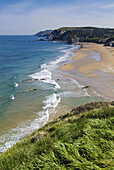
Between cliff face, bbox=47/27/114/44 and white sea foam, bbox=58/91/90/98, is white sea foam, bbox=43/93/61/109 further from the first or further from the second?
cliff face, bbox=47/27/114/44

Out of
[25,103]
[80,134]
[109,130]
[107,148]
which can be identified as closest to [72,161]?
[107,148]

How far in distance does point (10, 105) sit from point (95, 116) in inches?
474

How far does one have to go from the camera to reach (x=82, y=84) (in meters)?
23.0

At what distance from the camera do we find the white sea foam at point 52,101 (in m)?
16.1

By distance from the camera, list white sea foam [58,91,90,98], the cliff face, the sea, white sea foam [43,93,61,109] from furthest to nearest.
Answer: the cliff face < white sea foam [58,91,90,98] < white sea foam [43,93,61,109] < the sea

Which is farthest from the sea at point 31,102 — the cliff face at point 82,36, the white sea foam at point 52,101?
the cliff face at point 82,36

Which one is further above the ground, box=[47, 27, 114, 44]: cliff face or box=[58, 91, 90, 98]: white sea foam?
box=[47, 27, 114, 44]: cliff face

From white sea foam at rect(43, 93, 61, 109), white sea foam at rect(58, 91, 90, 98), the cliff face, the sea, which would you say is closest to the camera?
the sea

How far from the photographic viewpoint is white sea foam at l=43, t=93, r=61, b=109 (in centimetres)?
1609

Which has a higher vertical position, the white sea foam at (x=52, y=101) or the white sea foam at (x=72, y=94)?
the white sea foam at (x=72, y=94)

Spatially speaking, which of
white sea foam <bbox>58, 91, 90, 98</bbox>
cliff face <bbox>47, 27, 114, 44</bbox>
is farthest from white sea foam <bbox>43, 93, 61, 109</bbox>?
cliff face <bbox>47, 27, 114, 44</bbox>

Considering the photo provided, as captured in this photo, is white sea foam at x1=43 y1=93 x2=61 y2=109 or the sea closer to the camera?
the sea

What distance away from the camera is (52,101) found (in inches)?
677

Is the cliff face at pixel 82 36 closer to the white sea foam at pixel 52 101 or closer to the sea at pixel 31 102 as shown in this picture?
the sea at pixel 31 102
